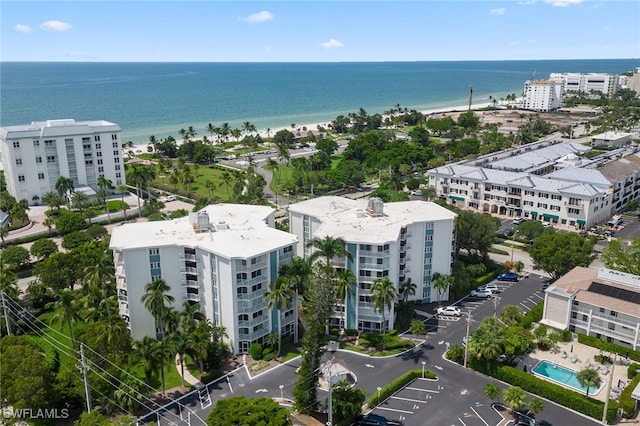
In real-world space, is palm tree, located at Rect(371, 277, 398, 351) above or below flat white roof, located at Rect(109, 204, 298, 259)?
below

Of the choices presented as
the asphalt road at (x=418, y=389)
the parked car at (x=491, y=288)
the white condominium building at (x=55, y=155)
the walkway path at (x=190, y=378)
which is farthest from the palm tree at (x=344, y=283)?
the white condominium building at (x=55, y=155)

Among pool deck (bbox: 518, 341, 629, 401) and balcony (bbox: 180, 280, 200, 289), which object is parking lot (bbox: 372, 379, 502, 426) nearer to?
pool deck (bbox: 518, 341, 629, 401)

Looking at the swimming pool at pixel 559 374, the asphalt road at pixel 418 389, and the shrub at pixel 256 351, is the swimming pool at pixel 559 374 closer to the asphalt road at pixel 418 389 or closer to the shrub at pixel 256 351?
the asphalt road at pixel 418 389

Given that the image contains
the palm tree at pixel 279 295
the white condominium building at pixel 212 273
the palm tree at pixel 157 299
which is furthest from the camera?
the white condominium building at pixel 212 273

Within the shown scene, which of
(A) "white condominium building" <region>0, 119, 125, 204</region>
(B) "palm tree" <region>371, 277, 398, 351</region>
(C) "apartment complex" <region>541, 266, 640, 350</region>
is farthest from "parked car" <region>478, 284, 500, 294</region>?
(A) "white condominium building" <region>0, 119, 125, 204</region>

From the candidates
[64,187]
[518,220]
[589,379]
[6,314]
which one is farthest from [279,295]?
[64,187]

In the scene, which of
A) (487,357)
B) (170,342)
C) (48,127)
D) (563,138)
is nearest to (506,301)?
(487,357)
